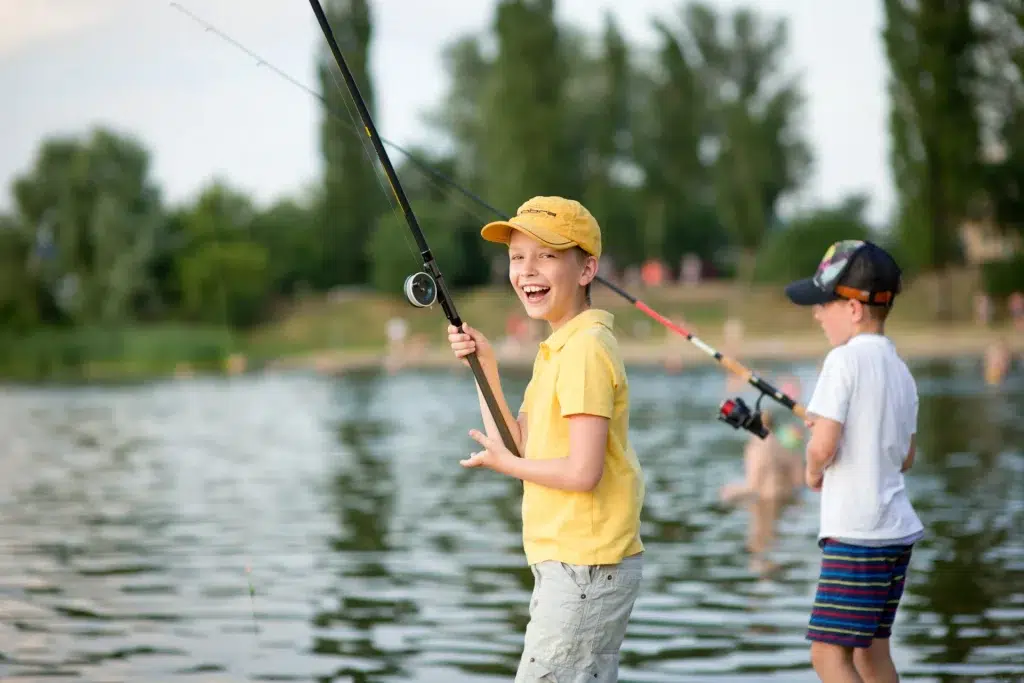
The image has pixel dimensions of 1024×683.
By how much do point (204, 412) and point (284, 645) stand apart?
20.5m

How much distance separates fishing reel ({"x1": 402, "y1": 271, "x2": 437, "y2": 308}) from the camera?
4.18 meters

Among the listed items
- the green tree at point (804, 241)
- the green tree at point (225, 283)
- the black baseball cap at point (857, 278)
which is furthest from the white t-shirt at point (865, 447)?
the green tree at point (225, 283)

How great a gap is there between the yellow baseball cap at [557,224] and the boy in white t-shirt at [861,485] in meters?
0.97

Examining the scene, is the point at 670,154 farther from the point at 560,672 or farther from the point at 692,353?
the point at 560,672

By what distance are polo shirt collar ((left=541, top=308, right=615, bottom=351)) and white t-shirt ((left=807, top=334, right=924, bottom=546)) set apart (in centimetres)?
90

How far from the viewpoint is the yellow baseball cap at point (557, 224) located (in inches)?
157

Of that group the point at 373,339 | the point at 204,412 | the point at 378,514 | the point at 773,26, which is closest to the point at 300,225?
the point at 373,339

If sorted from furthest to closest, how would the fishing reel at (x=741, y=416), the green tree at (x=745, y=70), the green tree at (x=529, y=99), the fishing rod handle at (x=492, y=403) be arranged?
1. the green tree at (x=745, y=70)
2. the green tree at (x=529, y=99)
3. the fishing reel at (x=741, y=416)
4. the fishing rod handle at (x=492, y=403)

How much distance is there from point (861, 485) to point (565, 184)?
49.3 m

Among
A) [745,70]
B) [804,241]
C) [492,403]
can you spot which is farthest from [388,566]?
[745,70]

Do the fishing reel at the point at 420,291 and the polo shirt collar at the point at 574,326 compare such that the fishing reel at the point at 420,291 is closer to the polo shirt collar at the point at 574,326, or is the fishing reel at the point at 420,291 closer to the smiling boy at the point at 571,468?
the smiling boy at the point at 571,468

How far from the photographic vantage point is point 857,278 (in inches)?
190

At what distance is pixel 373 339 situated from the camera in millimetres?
54750

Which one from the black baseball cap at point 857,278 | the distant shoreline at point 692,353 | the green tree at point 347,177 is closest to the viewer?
the black baseball cap at point 857,278
